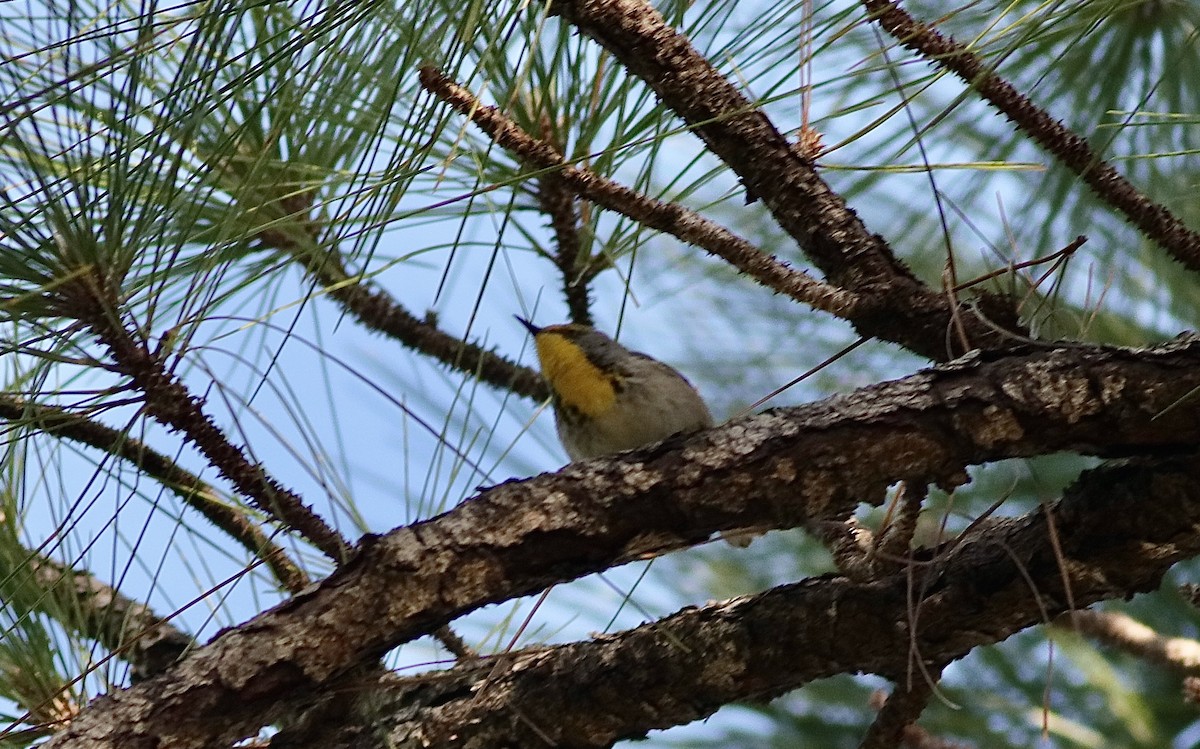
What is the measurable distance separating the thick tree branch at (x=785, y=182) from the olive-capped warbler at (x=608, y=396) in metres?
0.46

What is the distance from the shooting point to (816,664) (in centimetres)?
120

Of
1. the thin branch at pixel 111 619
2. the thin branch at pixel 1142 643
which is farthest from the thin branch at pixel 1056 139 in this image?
the thin branch at pixel 111 619

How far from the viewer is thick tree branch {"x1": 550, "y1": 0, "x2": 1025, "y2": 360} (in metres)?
1.16

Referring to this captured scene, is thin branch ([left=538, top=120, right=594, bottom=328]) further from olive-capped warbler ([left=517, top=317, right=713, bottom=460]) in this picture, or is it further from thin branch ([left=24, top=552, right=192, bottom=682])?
thin branch ([left=24, top=552, right=192, bottom=682])

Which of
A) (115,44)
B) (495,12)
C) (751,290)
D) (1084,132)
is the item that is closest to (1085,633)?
(1084,132)

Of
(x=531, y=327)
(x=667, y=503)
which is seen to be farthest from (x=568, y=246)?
(x=667, y=503)

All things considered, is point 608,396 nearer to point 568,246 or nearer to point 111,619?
point 568,246

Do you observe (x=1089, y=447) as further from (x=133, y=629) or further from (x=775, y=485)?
(x=133, y=629)

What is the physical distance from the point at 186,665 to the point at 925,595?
68 cm

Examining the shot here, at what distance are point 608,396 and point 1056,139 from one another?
70 centimetres

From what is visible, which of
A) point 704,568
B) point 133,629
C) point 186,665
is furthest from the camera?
point 704,568

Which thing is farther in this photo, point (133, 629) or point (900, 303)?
point (133, 629)

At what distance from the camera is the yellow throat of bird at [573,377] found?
169 centimetres

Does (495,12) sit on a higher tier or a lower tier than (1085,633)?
higher
